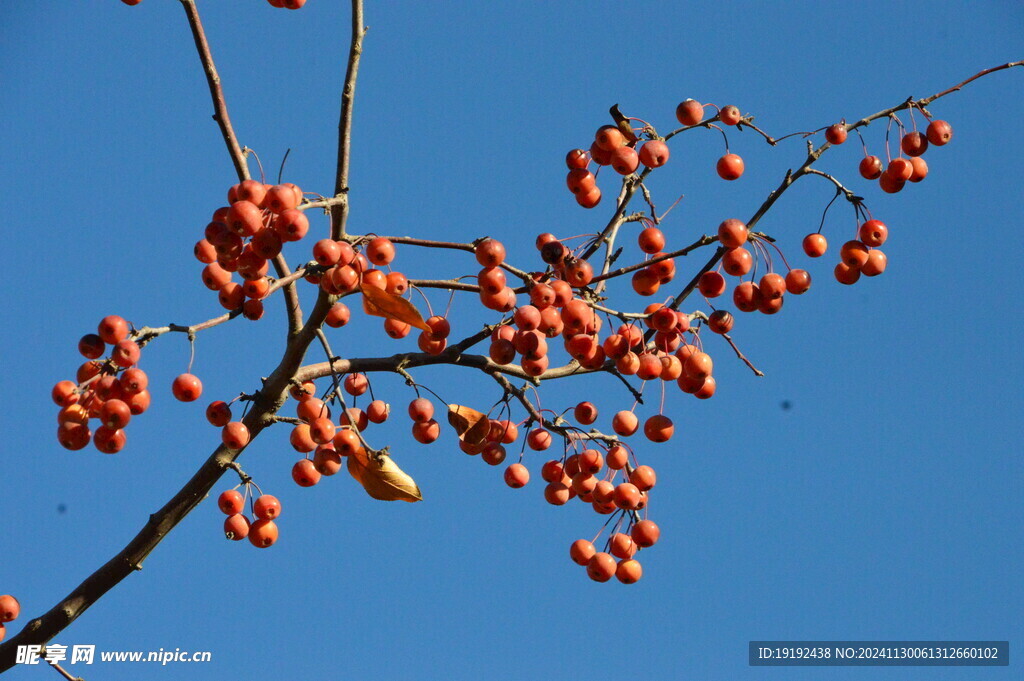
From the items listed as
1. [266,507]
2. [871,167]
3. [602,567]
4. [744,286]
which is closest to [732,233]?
[744,286]

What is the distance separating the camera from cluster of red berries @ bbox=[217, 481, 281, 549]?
486 cm

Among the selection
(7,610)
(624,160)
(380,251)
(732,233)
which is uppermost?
(624,160)

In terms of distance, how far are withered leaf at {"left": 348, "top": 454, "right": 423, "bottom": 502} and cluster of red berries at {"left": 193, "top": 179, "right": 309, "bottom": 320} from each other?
789mm

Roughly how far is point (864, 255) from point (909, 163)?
0.48 metres

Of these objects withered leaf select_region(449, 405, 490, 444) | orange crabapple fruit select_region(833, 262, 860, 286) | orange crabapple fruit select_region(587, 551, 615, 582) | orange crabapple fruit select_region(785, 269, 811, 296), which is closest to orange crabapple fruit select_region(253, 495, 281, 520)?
withered leaf select_region(449, 405, 490, 444)

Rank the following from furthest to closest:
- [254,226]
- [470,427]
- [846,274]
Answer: [846,274]
[470,427]
[254,226]

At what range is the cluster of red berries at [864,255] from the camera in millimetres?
4609

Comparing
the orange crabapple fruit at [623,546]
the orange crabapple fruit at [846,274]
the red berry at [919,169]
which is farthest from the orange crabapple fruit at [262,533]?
the red berry at [919,169]

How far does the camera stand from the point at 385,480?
4.11 metres

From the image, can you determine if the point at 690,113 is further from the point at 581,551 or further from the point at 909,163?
the point at 581,551

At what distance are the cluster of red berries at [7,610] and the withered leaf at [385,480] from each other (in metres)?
2.28

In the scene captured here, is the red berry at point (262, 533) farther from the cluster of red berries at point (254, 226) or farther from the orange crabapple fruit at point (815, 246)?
the orange crabapple fruit at point (815, 246)

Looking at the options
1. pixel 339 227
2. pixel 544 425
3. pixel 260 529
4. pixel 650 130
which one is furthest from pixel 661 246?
pixel 260 529

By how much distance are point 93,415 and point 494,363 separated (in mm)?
1563
